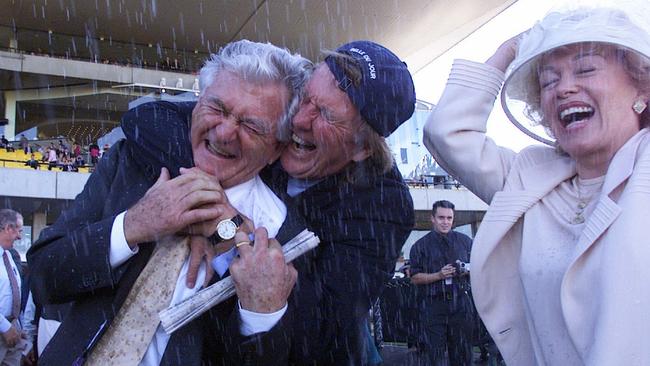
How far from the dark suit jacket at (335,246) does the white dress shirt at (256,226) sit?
0.05 metres

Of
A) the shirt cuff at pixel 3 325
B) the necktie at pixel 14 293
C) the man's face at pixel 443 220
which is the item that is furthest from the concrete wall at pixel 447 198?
the shirt cuff at pixel 3 325

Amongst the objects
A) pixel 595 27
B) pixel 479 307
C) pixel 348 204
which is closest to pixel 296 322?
pixel 348 204

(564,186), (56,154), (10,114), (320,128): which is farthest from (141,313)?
(10,114)

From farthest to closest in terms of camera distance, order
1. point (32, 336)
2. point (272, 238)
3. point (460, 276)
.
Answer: point (460, 276) → point (32, 336) → point (272, 238)

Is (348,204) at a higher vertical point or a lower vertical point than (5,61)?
lower

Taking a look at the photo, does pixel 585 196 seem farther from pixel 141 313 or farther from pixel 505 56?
pixel 141 313

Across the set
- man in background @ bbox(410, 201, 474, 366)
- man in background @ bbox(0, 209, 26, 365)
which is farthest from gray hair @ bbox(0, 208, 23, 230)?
man in background @ bbox(410, 201, 474, 366)

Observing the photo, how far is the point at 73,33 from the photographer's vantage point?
28500 millimetres

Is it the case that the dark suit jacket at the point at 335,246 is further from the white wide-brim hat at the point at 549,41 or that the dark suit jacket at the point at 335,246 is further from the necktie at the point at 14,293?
the necktie at the point at 14,293

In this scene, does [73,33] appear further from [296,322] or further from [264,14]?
[296,322]

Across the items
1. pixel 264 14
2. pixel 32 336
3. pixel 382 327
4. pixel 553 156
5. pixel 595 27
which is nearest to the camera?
pixel 595 27

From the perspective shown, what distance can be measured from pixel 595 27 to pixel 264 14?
25.3 meters

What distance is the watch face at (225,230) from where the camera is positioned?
5.41ft

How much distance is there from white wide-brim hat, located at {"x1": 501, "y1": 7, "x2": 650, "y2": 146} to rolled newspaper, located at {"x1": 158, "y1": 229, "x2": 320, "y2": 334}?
81cm
